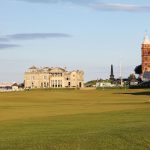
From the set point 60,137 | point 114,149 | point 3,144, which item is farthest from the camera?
point 60,137

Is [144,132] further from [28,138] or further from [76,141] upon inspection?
[28,138]

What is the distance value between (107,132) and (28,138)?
3030 millimetres

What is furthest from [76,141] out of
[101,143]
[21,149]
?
[21,149]

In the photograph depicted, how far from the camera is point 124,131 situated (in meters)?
21.6

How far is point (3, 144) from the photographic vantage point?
19.1 m

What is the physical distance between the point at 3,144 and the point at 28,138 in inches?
65.9

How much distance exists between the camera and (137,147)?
59.1 ft

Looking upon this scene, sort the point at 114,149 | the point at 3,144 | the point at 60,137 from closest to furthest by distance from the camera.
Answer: the point at 114,149 < the point at 3,144 < the point at 60,137

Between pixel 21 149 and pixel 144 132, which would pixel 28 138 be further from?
pixel 144 132

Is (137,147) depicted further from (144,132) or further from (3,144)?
(3,144)

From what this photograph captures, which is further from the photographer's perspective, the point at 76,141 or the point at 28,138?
the point at 28,138

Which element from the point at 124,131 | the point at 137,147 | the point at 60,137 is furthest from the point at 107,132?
the point at 137,147

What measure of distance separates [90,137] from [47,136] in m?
1.88

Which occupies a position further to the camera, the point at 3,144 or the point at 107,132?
the point at 107,132
